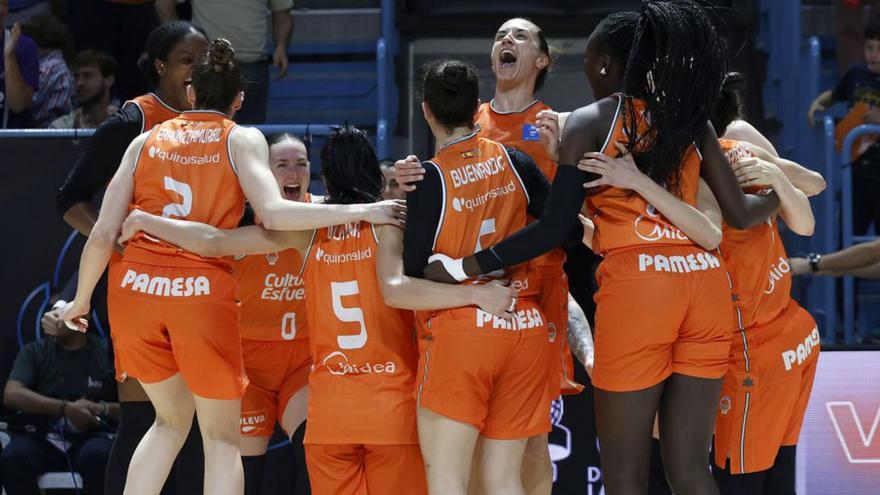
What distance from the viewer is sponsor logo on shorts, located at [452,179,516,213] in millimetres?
4531

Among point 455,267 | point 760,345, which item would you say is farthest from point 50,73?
point 760,345

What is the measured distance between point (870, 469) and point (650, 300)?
2678 mm

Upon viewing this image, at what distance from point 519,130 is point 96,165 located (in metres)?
1.88

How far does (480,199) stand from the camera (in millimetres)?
4555

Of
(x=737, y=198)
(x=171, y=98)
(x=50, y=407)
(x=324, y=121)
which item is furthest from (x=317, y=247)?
(x=324, y=121)

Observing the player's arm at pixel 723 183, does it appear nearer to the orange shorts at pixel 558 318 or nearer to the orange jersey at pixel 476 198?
the orange jersey at pixel 476 198

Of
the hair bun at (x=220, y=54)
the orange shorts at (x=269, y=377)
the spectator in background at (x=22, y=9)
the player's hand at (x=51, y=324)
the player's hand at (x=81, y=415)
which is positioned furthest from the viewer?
the spectator in background at (x=22, y=9)

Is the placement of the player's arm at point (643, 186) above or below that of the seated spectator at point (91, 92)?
below

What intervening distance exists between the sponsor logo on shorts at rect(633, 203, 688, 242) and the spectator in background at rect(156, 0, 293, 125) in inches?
165

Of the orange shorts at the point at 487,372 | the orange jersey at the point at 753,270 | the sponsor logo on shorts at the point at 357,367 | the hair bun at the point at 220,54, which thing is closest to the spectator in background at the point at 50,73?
the hair bun at the point at 220,54

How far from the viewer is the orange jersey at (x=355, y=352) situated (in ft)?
15.1

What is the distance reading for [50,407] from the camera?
6500mm

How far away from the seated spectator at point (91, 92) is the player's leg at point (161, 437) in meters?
3.34

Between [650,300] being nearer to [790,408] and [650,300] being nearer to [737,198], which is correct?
[737,198]
